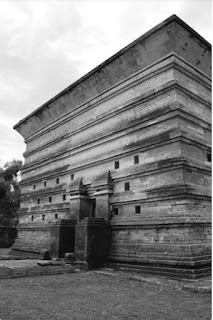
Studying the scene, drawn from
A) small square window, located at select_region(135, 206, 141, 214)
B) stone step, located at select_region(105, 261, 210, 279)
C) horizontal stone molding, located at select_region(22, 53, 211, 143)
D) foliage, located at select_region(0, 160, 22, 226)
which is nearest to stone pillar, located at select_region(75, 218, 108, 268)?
stone step, located at select_region(105, 261, 210, 279)

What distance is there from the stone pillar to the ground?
2.27m

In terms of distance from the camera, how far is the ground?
541 centimetres

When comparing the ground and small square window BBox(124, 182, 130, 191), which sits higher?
small square window BBox(124, 182, 130, 191)

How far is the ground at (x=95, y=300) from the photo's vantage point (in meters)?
5.41

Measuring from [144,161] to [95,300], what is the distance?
6003 mm

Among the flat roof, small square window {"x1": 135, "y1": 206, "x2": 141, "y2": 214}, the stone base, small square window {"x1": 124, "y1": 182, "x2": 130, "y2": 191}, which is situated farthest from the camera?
small square window {"x1": 124, "y1": 182, "x2": 130, "y2": 191}

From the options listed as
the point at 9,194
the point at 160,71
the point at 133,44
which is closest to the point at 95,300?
the point at 160,71

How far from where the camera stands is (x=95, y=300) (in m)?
6.57

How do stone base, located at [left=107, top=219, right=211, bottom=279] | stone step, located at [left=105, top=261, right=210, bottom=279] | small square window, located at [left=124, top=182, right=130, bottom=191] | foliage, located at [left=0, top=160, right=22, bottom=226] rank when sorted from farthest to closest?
1. foliage, located at [left=0, top=160, right=22, bottom=226]
2. small square window, located at [left=124, top=182, right=130, bottom=191]
3. stone base, located at [left=107, top=219, right=211, bottom=279]
4. stone step, located at [left=105, top=261, right=210, bottom=279]

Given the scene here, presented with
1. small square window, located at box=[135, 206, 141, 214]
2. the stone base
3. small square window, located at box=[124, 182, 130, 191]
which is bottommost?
the stone base

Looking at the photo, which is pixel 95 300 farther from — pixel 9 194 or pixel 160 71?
pixel 9 194

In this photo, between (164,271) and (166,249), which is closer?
(164,271)

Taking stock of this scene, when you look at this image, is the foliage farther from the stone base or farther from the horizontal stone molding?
the stone base

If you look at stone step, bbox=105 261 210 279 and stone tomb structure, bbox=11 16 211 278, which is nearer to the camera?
stone step, bbox=105 261 210 279
